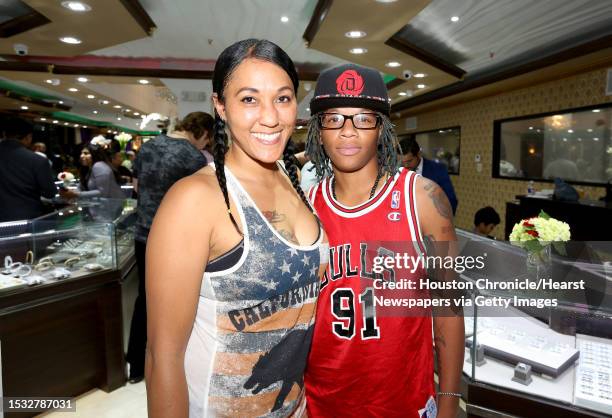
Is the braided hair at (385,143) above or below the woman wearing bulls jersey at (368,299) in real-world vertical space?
above

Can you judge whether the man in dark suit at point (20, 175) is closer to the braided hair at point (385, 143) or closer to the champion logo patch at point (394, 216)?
the braided hair at point (385, 143)

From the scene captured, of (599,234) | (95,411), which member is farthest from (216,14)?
(599,234)

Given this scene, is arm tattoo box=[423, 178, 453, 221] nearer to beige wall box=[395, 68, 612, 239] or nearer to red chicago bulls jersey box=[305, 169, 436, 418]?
red chicago bulls jersey box=[305, 169, 436, 418]

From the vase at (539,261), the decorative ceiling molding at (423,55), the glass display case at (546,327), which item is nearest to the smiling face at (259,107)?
the glass display case at (546,327)

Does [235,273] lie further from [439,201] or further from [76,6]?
[76,6]

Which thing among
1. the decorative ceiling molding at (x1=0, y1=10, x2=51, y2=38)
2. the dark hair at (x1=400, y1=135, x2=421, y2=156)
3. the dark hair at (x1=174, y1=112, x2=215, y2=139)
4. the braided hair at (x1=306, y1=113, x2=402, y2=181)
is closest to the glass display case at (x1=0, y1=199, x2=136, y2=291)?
the dark hair at (x1=174, y1=112, x2=215, y2=139)

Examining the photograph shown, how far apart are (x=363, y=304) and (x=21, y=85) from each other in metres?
11.5

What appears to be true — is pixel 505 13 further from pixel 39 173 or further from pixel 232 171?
pixel 39 173

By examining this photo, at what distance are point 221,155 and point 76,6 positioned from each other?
394 cm

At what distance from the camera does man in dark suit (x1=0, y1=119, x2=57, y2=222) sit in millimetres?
3645

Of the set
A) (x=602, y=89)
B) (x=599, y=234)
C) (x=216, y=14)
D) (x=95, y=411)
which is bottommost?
(x=95, y=411)

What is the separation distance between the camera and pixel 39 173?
3.77 meters

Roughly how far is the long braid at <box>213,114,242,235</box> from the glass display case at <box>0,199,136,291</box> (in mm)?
2096

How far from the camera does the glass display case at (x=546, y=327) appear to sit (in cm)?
155
